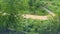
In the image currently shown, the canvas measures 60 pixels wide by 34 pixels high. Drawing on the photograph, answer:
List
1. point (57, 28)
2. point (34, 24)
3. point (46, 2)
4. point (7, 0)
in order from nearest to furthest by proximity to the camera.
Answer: point (7, 0) → point (57, 28) → point (34, 24) → point (46, 2)

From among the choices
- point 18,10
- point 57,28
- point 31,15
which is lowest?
point 31,15

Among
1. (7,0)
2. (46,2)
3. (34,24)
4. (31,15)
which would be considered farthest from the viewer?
(46,2)

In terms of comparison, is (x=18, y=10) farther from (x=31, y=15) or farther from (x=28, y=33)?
(x=31, y=15)

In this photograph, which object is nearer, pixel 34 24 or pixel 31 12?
pixel 34 24

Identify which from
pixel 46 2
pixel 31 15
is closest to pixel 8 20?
pixel 31 15

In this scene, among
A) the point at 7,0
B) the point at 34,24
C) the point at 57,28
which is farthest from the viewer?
the point at 34,24

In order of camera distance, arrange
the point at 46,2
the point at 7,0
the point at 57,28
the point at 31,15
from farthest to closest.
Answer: the point at 46,2, the point at 31,15, the point at 57,28, the point at 7,0

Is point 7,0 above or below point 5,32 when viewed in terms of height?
above

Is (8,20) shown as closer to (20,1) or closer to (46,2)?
(20,1)

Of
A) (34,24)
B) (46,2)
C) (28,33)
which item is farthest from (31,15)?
(28,33)
